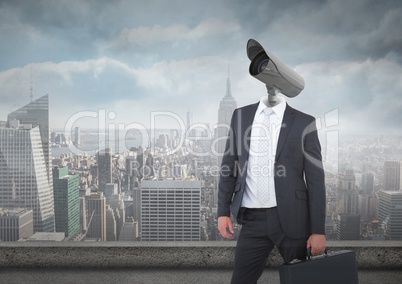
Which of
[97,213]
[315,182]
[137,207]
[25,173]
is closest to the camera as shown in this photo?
[315,182]

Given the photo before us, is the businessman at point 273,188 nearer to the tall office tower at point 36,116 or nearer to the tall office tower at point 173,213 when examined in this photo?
the tall office tower at point 173,213

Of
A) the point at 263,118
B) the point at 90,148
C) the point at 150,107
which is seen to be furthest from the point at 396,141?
the point at 90,148

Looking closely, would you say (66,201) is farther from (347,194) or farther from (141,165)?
(347,194)

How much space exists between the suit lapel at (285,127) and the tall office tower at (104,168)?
5.63 ft

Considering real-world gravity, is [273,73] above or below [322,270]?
above

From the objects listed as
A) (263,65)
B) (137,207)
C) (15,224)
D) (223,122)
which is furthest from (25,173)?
(263,65)

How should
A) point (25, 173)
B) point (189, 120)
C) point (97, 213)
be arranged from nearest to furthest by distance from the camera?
point (97, 213) → point (189, 120) → point (25, 173)

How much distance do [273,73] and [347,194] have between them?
55.6 inches

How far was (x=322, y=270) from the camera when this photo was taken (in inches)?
57.7

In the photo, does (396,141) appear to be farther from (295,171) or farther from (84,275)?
(84,275)

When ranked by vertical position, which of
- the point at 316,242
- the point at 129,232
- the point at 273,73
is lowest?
the point at 129,232

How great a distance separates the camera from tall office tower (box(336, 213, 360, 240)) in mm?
2510

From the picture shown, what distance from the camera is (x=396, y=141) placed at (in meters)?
2.68

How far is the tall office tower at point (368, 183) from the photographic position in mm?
2584
